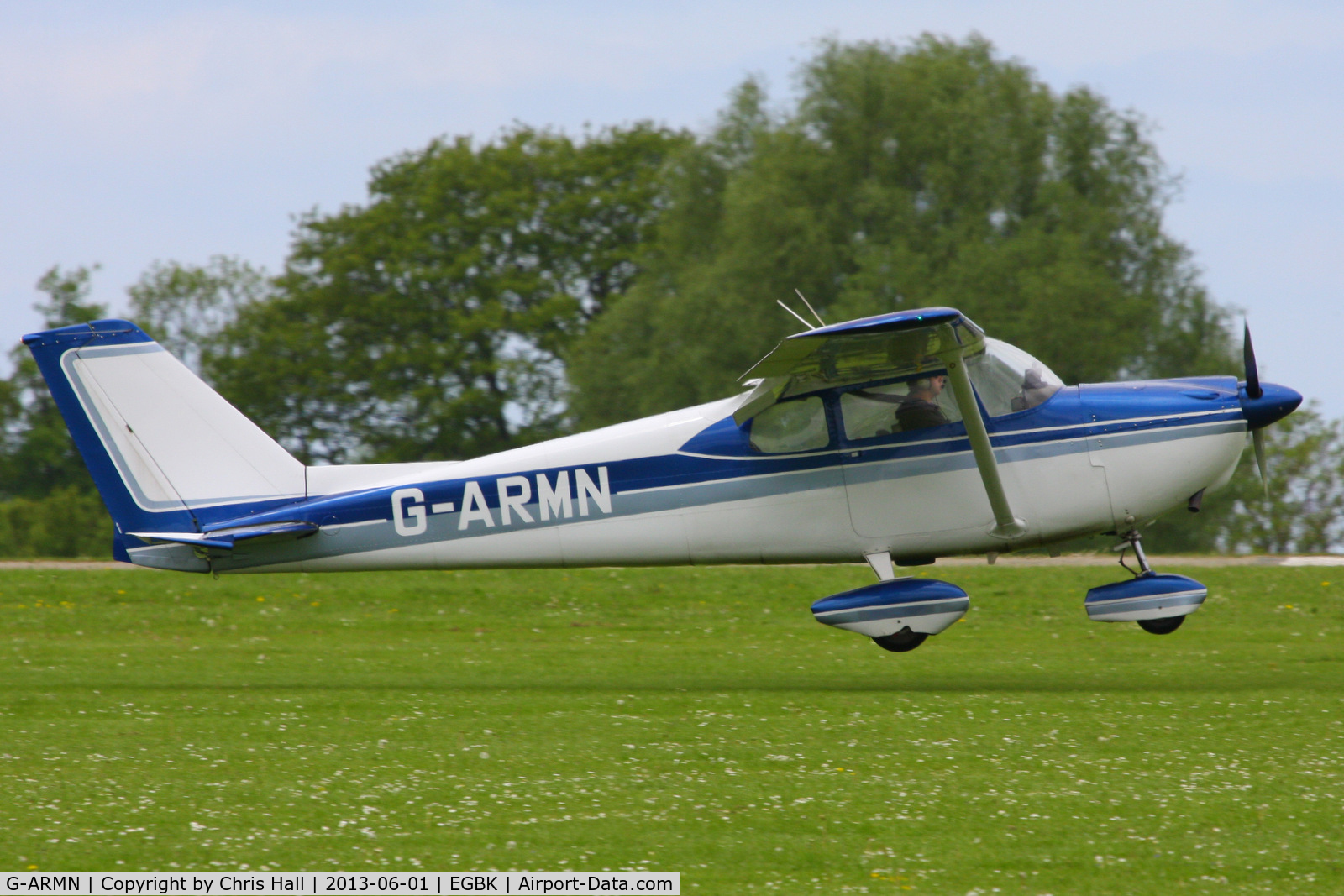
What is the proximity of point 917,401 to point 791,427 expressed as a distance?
996mm

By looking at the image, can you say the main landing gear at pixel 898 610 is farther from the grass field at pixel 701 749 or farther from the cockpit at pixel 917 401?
the cockpit at pixel 917 401

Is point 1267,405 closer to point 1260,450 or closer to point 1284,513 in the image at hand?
point 1260,450

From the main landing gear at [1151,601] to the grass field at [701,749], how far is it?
0.60m

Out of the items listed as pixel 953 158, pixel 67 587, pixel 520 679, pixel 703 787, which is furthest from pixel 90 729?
pixel 953 158

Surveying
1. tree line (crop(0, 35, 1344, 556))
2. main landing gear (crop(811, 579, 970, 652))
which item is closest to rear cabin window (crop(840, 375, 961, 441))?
main landing gear (crop(811, 579, 970, 652))

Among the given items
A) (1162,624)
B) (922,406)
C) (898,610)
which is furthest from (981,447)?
(1162,624)

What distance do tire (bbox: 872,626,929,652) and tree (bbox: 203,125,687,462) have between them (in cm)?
3024

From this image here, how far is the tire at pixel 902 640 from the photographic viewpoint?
406 inches

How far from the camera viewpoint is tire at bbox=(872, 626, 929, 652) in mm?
10312

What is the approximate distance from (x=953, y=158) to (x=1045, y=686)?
72.4 ft
